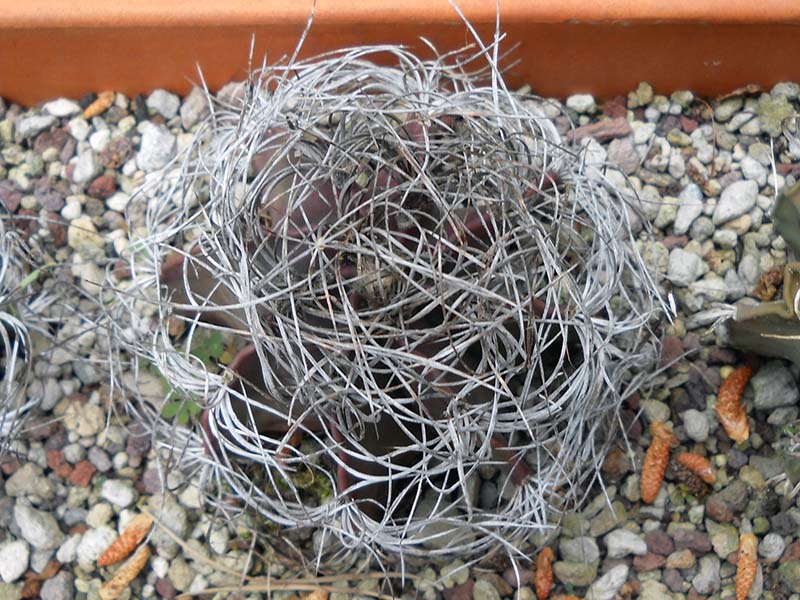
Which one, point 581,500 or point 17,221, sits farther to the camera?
point 17,221

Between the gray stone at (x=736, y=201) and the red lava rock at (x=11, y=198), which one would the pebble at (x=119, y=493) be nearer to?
the red lava rock at (x=11, y=198)

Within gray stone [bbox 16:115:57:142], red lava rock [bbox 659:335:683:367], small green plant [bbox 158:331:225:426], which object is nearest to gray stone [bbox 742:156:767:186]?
red lava rock [bbox 659:335:683:367]


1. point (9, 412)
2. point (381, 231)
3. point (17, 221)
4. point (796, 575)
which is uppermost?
point (381, 231)

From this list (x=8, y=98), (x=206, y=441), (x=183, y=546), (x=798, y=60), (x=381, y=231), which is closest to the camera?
(x=381, y=231)

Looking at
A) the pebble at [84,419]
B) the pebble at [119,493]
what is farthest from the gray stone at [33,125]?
the pebble at [119,493]

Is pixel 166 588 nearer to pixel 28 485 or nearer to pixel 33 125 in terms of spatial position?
pixel 28 485

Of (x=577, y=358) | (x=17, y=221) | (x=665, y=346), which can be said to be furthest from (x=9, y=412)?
(x=665, y=346)

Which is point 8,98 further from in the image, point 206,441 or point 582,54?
point 582,54
